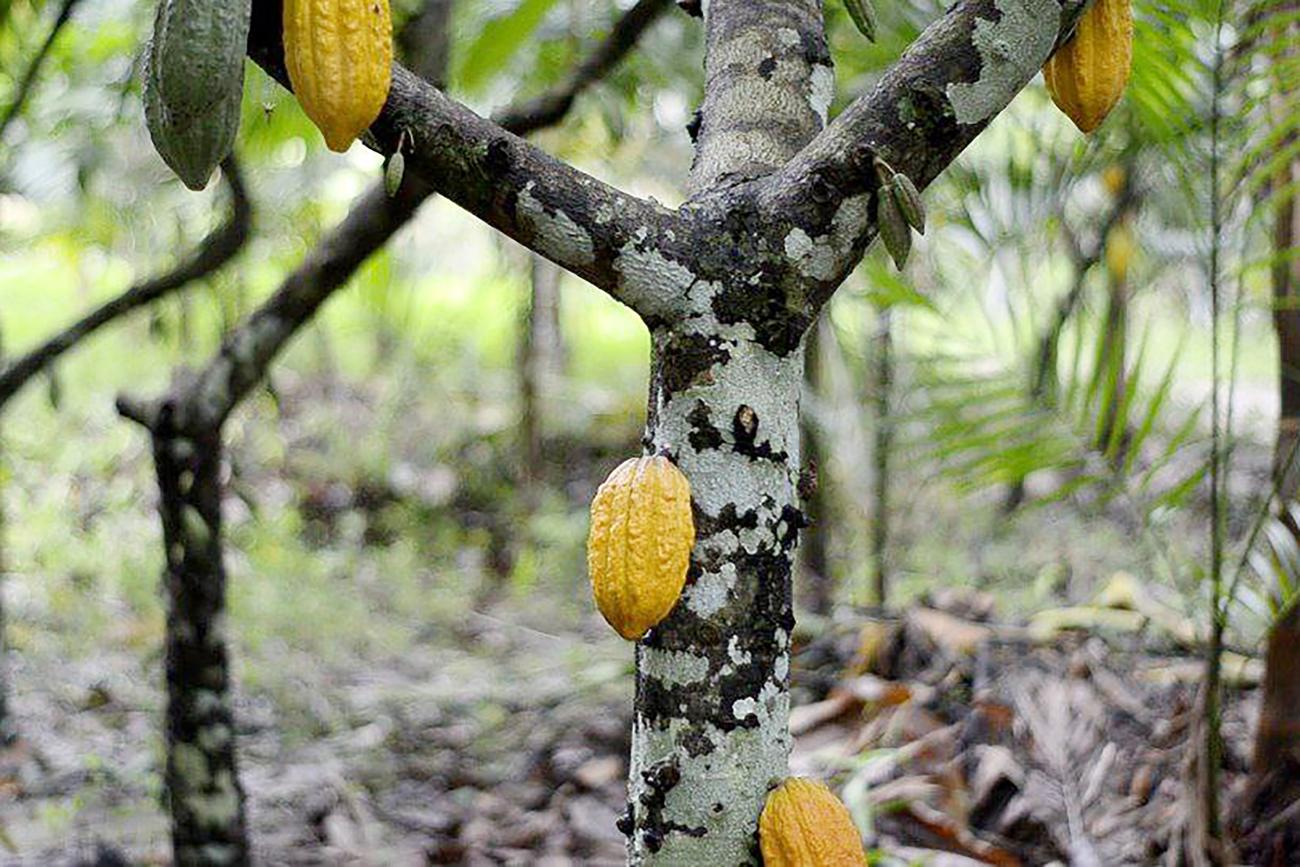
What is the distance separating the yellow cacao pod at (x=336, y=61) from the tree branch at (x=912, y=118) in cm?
28

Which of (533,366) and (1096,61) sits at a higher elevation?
→ (533,366)

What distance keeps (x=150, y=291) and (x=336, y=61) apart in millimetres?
1401

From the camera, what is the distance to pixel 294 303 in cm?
169

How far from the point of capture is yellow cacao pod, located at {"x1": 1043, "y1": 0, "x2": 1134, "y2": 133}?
0.92 metres

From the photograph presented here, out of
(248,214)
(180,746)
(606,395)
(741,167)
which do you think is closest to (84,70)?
(248,214)

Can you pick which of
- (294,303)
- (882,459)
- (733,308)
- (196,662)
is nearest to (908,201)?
(733,308)

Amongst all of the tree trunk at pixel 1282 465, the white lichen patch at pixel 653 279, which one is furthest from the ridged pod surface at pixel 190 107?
the tree trunk at pixel 1282 465

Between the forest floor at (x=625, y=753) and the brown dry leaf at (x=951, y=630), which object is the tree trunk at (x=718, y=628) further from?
the brown dry leaf at (x=951, y=630)

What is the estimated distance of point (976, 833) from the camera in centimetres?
195

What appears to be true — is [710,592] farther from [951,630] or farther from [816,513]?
[816,513]

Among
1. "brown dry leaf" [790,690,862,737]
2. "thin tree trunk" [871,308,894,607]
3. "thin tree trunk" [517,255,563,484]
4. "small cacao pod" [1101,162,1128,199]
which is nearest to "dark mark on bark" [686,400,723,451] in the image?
"brown dry leaf" [790,690,862,737]

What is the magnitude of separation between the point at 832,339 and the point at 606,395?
253cm

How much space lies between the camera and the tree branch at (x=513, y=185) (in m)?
0.83

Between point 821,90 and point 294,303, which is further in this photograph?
point 294,303
